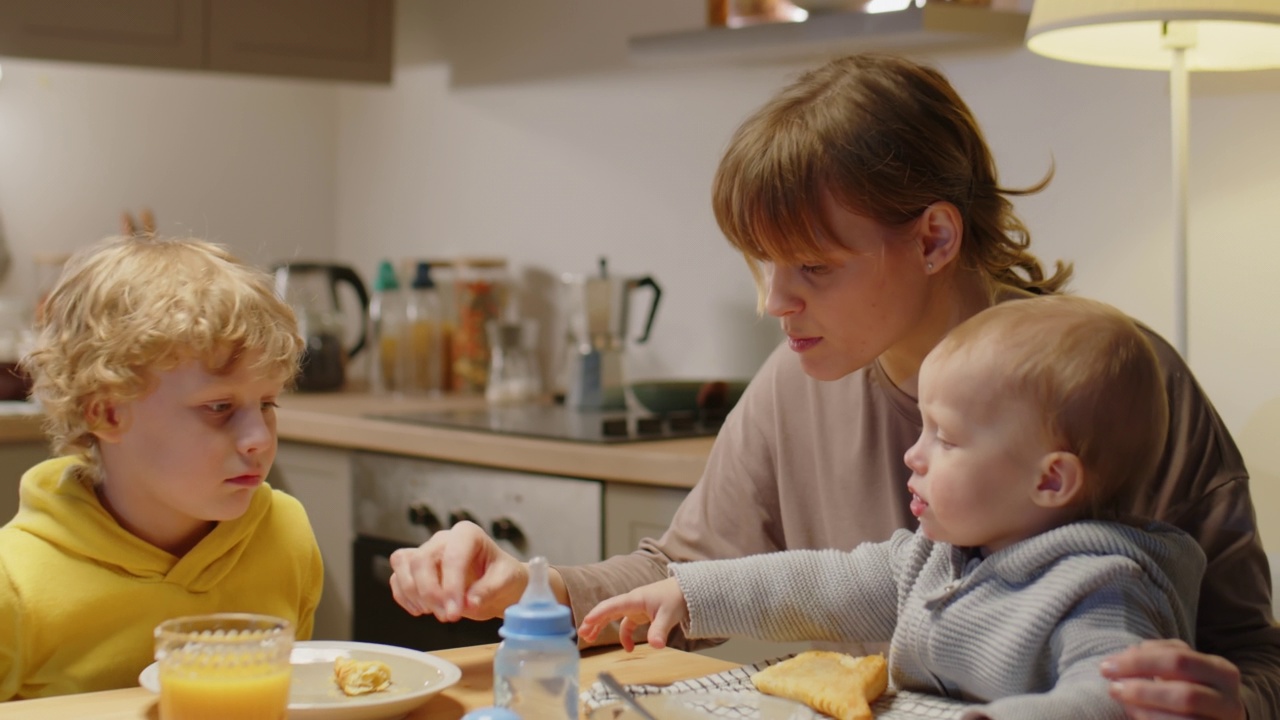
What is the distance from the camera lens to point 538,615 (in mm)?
909

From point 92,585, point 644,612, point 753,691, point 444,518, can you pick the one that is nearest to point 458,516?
point 444,518

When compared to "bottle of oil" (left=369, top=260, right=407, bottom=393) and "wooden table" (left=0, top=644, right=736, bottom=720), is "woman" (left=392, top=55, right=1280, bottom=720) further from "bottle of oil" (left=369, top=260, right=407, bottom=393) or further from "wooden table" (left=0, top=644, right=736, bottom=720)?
"bottle of oil" (left=369, top=260, right=407, bottom=393)

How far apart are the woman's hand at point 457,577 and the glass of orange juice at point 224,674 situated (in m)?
0.24

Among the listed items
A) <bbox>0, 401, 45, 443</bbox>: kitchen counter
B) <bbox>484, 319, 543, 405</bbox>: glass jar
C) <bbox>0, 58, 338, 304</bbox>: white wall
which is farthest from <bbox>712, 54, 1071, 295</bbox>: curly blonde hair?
<bbox>0, 58, 338, 304</bbox>: white wall

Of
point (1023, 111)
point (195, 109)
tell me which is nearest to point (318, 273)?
point (195, 109)

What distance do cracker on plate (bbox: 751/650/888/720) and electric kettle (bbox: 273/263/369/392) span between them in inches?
89.7

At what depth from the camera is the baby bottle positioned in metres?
0.91

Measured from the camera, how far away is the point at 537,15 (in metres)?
3.35

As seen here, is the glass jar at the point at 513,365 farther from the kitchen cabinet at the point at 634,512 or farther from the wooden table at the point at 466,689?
the wooden table at the point at 466,689

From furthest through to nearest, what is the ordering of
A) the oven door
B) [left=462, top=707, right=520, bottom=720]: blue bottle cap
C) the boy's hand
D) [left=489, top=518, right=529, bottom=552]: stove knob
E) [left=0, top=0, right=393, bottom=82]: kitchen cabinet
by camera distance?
1. [left=0, top=0, right=393, bottom=82]: kitchen cabinet
2. the oven door
3. [left=489, top=518, right=529, bottom=552]: stove knob
4. the boy's hand
5. [left=462, top=707, right=520, bottom=720]: blue bottle cap

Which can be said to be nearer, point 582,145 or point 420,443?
point 420,443

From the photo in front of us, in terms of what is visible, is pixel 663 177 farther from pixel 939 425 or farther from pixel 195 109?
pixel 939 425

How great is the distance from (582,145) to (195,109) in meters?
1.08

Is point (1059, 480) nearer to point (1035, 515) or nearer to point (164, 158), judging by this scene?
point (1035, 515)
